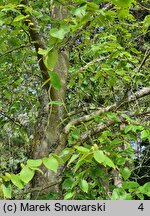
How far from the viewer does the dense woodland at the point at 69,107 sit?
3.45ft

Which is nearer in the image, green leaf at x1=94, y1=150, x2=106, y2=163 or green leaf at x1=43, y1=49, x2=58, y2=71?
green leaf at x1=94, y1=150, x2=106, y2=163

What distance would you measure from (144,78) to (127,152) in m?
0.92

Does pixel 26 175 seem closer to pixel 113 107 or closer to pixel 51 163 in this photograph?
pixel 51 163

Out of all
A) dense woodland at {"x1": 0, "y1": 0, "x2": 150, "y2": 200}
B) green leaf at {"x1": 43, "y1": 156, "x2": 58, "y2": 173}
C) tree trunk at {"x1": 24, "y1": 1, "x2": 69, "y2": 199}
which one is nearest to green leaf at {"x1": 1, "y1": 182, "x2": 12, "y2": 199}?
dense woodland at {"x1": 0, "y1": 0, "x2": 150, "y2": 200}

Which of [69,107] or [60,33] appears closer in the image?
[60,33]

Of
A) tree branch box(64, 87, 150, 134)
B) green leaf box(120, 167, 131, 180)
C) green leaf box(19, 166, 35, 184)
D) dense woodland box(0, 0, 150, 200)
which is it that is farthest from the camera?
tree branch box(64, 87, 150, 134)

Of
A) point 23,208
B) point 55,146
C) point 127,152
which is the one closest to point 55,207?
point 23,208

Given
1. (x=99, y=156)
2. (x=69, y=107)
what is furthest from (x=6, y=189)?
(x=69, y=107)

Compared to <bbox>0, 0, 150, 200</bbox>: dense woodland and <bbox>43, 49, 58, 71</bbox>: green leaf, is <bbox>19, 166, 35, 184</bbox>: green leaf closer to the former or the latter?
<bbox>0, 0, 150, 200</bbox>: dense woodland

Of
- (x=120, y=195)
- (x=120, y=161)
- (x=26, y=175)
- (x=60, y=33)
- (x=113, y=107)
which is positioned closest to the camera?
(x=26, y=175)

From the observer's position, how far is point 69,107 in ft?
7.55

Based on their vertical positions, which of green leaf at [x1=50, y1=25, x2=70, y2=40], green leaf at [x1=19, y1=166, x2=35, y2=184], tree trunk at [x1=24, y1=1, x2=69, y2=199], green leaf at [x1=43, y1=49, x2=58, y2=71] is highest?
green leaf at [x1=50, y1=25, x2=70, y2=40]

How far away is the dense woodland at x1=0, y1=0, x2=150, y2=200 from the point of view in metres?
1.05

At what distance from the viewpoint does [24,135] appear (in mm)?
2223
